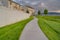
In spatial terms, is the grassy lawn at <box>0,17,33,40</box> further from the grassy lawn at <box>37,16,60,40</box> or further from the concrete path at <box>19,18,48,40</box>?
the grassy lawn at <box>37,16,60,40</box>

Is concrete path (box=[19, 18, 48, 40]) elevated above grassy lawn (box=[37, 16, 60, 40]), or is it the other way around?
concrete path (box=[19, 18, 48, 40])

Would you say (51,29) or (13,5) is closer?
(51,29)

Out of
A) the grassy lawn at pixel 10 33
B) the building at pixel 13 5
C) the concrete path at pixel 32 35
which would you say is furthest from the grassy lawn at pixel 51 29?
the building at pixel 13 5

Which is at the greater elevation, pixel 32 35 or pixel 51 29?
pixel 32 35

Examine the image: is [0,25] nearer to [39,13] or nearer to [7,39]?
[7,39]

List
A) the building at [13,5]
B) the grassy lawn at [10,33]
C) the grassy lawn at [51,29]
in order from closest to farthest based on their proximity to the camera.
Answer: the grassy lawn at [10,33]
the grassy lawn at [51,29]
the building at [13,5]

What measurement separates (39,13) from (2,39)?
14106 centimetres

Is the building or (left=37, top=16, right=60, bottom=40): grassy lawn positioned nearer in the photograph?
(left=37, top=16, right=60, bottom=40): grassy lawn

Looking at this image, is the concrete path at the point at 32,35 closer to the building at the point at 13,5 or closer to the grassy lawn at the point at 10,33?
the grassy lawn at the point at 10,33

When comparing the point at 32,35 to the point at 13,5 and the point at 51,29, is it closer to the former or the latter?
the point at 51,29

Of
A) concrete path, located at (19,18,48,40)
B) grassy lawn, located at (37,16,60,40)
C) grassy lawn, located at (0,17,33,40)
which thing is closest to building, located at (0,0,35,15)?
grassy lawn, located at (37,16,60,40)

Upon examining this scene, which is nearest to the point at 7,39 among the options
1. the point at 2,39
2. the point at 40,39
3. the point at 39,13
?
the point at 2,39

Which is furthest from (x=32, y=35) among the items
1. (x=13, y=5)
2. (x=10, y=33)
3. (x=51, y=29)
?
(x=13, y=5)

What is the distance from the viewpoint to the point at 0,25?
Answer: 1586cm
